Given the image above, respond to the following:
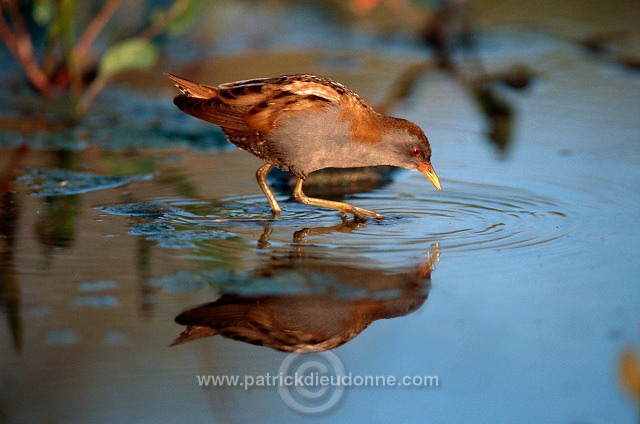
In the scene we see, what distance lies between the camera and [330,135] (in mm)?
5383

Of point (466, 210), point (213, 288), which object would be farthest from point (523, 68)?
point (213, 288)

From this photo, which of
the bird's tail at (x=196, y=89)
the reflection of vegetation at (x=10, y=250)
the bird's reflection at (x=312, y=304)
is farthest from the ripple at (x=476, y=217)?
the reflection of vegetation at (x=10, y=250)

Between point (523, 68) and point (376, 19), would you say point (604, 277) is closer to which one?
point (523, 68)

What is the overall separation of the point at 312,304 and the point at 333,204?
152 centimetres

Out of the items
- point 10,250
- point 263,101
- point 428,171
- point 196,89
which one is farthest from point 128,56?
point 10,250

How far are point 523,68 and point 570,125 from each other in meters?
1.74

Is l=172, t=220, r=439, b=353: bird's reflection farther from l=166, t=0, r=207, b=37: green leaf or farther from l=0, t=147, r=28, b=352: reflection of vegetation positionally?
l=166, t=0, r=207, b=37: green leaf

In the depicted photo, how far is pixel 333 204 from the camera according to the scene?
5.34 m

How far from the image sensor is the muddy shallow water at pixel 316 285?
321cm

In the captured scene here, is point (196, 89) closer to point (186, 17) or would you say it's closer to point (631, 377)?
point (186, 17)

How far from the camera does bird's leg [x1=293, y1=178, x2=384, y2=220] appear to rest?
5129mm

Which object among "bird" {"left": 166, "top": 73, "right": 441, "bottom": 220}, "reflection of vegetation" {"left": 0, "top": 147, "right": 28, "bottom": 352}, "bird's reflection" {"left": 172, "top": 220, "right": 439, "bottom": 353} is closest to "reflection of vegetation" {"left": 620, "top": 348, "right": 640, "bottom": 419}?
"bird's reflection" {"left": 172, "top": 220, "right": 439, "bottom": 353}

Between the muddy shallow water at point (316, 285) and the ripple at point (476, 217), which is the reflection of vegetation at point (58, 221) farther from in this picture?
the ripple at point (476, 217)

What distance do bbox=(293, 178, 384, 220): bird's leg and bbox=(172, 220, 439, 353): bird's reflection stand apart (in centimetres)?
74
